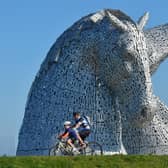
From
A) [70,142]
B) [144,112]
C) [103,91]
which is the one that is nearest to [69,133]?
[70,142]

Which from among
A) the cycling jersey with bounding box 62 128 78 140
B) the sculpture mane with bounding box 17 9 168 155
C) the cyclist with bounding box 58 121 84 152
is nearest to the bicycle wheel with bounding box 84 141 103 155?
the sculpture mane with bounding box 17 9 168 155

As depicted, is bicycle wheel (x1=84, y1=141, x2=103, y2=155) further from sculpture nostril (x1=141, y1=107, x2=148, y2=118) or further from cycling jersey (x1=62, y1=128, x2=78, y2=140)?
sculpture nostril (x1=141, y1=107, x2=148, y2=118)

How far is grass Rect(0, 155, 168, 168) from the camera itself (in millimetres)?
11180

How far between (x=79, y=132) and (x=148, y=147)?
3020 mm

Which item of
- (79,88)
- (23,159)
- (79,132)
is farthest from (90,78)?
(23,159)

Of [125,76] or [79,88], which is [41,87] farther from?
[125,76]

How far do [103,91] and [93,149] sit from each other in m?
1.83

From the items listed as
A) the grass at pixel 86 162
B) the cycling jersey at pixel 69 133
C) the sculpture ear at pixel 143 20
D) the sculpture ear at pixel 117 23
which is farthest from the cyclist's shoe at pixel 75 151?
the sculpture ear at pixel 143 20

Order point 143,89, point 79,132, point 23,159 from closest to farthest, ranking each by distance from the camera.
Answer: point 23,159
point 79,132
point 143,89

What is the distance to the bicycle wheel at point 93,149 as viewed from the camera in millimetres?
14500

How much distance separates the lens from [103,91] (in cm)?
1647

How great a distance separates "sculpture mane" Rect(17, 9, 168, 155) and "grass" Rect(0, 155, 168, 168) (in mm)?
3671

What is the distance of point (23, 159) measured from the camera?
1135 centimetres

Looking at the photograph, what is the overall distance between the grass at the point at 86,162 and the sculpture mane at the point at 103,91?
3671 millimetres
